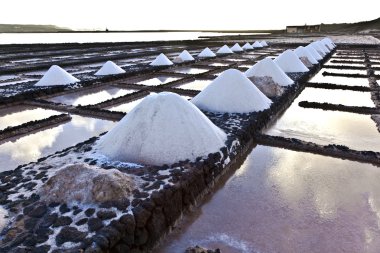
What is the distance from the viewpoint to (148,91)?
309 inches

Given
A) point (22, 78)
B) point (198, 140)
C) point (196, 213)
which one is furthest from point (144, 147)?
point (22, 78)

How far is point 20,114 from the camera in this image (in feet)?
19.9

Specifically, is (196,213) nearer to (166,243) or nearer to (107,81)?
(166,243)

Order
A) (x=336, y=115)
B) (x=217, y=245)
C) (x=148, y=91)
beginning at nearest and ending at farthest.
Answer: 1. (x=217, y=245)
2. (x=336, y=115)
3. (x=148, y=91)

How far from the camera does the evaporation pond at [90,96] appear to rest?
7008mm

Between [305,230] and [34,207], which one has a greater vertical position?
[34,207]

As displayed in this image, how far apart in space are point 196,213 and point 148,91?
529cm

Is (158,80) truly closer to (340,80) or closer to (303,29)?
(340,80)

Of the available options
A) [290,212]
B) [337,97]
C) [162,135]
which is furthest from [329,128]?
[162,135]

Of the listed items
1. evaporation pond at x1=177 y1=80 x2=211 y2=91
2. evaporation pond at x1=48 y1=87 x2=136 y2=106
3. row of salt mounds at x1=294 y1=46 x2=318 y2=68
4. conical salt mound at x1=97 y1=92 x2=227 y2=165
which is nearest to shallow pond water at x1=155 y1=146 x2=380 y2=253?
conical salt mound at x1=97 y1=92 x2=227 y2=165

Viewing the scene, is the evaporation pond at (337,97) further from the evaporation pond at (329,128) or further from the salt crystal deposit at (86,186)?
the salt crystal deposit at (86,186)

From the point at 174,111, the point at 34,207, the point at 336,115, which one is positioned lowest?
the point at 336,115

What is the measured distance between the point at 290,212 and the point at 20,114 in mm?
5142

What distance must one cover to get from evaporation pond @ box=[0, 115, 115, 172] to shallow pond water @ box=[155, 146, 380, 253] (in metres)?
2.25
